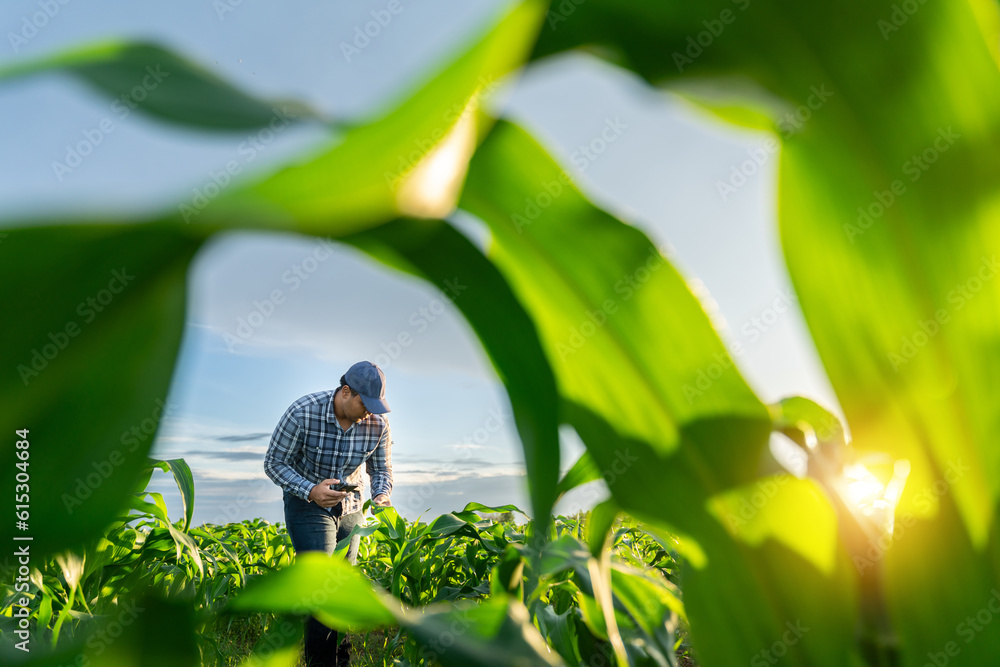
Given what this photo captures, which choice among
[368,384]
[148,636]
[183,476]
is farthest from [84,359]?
[368,384]

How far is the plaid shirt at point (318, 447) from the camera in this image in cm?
248

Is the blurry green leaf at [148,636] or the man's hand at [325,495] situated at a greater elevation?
the blurry green leaf at [148,636]

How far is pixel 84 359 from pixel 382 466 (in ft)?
9.48

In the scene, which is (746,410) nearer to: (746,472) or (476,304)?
(746,472)

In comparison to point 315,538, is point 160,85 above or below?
above

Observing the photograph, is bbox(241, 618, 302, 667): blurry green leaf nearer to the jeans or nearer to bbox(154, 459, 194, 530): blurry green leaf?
bbox(154, 459, 194, 530): blurry green leaf

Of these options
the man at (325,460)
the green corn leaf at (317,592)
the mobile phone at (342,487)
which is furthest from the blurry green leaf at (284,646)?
the mobile phone at (342,487)

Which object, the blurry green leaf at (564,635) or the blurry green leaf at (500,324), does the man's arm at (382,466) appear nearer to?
the blurry green leaf at (564,635)

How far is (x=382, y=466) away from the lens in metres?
2.95

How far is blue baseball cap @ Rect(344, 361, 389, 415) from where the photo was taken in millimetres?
2541

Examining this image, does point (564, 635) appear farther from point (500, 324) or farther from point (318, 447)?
point (318, 447)

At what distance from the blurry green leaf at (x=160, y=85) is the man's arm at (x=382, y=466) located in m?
2.74

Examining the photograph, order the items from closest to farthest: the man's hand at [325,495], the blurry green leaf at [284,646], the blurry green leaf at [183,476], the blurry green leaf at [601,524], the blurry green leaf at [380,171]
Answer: the blurry green leaf at [380,171]
the blurry green leaf at [284,646]
the blurry green leaf at [601,524]
the blurry green leaf at [183,476]
the man's hand at [325,495]

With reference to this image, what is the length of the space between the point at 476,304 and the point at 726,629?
214mm
